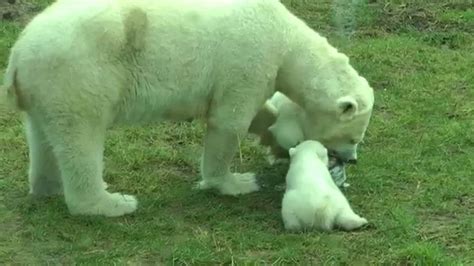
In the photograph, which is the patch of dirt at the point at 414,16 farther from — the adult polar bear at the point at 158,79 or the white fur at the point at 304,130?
the adult polar bear at the point at 158,79

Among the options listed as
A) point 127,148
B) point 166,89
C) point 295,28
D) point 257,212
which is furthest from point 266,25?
point 127,148

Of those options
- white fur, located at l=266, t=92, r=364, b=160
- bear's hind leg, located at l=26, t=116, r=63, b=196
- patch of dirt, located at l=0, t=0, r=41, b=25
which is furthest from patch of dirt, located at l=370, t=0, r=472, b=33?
bear's hind leg, located at l=26, t=116, r=63, b=196

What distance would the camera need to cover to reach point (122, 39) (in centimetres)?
553

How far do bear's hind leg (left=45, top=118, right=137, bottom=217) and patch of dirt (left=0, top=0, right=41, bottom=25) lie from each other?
5.29 m

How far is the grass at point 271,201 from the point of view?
516 cm

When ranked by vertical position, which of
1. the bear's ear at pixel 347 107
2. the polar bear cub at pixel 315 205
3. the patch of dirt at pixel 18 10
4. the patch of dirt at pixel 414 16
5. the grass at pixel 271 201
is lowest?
the patch of dirt at pixel 414 16

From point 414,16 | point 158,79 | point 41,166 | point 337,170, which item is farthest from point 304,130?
point 414,16

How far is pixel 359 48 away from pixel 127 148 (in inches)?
131

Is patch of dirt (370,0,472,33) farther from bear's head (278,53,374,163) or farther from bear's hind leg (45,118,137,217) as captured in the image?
bear's hind leg (45,118,137,217)

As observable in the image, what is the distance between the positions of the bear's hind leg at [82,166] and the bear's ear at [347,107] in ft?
4.59

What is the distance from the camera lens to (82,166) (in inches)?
217

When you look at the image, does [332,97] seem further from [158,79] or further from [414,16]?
[414,16]

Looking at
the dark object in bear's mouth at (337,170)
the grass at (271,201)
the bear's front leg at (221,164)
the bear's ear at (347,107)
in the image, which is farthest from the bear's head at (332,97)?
the bear's front leg at (221,164)

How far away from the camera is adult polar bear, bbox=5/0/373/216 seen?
17.7 ft
